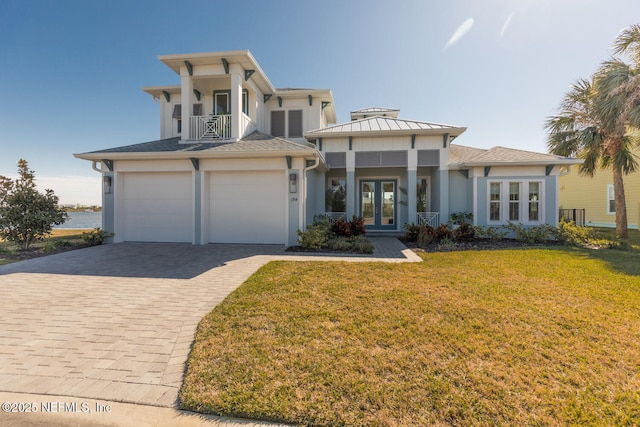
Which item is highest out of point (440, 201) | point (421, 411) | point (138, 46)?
point (138, 46)

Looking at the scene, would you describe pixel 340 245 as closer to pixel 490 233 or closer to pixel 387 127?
pixel 387 127

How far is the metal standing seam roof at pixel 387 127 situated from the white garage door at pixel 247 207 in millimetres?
3581

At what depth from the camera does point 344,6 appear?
10438 mm

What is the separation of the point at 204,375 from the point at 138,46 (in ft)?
49.9

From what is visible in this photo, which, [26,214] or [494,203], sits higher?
[494,203]

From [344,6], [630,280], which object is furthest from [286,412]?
[344,6]

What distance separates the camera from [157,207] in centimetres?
970

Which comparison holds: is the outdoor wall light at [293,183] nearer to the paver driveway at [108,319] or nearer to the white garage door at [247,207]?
the white garage door at [247,207]

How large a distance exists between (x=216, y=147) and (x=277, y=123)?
4.99 m

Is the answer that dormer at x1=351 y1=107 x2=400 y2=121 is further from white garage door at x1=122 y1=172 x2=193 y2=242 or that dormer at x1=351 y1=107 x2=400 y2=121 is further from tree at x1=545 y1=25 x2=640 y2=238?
white garage door at x1=122 y1=172 x2=193 y2=242

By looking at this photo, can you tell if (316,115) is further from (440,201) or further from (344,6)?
(440,201)

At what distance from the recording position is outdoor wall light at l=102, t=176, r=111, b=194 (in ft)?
31.2

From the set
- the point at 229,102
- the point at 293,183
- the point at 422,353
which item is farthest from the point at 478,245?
the point at 229,102

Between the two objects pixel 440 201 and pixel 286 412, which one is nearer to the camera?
pixel 286 412
